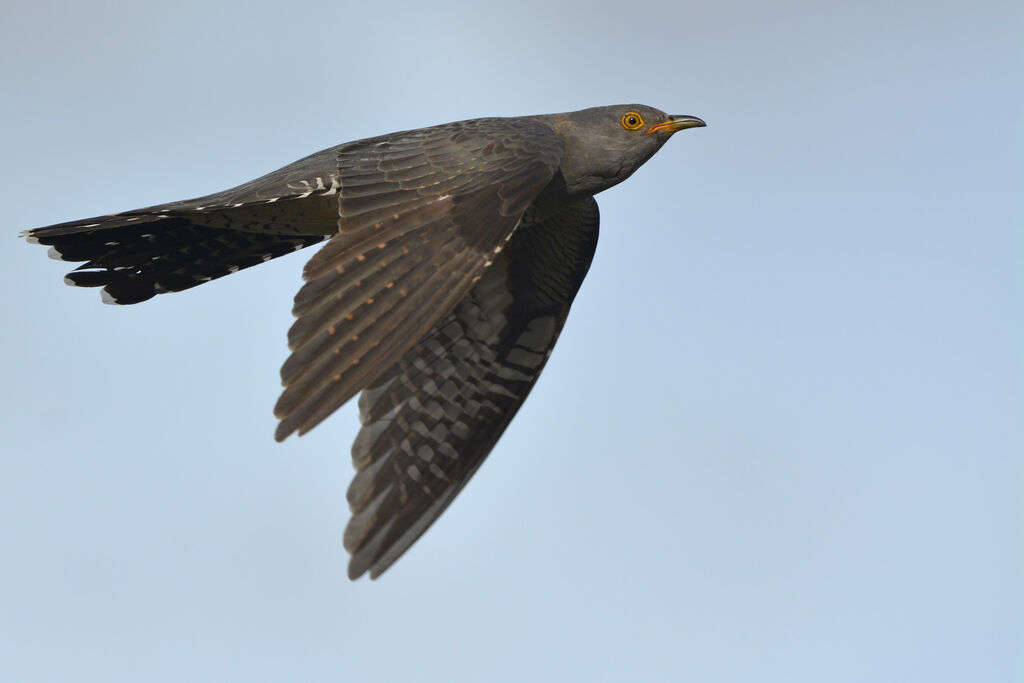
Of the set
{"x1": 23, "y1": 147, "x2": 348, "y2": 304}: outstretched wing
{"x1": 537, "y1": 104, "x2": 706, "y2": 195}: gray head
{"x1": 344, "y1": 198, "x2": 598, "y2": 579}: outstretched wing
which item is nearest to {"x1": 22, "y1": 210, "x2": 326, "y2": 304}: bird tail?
{"x1": 23, "y1": 147, "x2": 348, "y2": 304}: outstretched wing

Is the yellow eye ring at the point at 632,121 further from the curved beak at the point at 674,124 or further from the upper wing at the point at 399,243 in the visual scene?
the upper wing at the point at 399,243

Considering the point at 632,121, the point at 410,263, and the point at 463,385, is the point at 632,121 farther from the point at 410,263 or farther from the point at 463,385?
Answer: the point at 410,263

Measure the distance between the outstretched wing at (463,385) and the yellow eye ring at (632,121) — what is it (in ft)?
2.98

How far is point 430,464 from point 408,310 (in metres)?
2.80

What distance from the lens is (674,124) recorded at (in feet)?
30.8

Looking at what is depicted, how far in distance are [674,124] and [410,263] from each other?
2.94m

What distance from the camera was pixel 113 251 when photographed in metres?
9.29

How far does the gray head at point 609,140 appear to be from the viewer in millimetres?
9211

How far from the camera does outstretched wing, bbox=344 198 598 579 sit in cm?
926

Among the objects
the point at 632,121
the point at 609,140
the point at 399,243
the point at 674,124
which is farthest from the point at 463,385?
the point at 399,243

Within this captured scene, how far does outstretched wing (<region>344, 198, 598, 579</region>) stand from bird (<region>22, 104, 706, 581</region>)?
0.01 metres

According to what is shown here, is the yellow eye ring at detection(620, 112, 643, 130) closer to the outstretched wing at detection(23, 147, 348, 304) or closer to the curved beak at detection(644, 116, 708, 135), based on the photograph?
the curved beak at detection(644, 116, 708, 135)

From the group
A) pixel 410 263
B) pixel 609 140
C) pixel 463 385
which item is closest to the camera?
pixel 410 263

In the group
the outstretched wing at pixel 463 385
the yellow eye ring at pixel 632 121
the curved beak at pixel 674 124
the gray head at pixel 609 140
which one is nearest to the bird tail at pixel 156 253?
the outstretched wing at pixel 463 385
